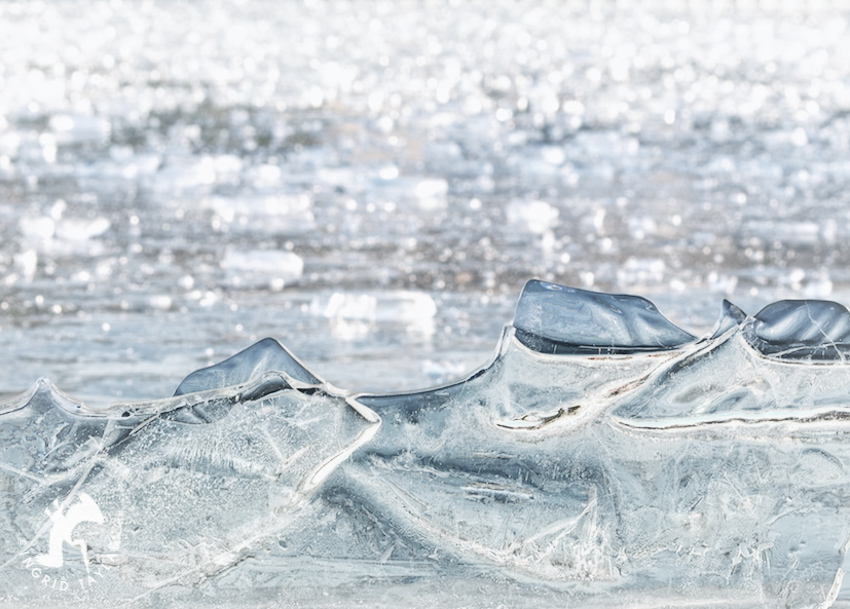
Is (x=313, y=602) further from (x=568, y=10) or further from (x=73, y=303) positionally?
(x=568, y=10)

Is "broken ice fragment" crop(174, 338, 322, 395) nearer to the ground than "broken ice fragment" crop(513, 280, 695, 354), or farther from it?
nearer to the ground

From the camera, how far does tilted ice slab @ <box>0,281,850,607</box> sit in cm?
185

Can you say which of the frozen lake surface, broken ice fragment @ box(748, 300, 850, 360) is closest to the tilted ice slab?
broken ice fragment @ box(748, 300, 850, 360)

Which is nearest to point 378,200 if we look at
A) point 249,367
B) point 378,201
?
point 378,201

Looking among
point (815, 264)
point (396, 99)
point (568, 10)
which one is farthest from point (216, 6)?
point (815, 264)

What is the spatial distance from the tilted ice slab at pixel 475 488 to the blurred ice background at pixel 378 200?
1.73 meters

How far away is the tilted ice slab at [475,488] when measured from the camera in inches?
72.8

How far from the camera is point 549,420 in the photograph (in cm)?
187

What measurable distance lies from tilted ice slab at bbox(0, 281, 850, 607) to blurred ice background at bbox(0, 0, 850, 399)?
1734mm

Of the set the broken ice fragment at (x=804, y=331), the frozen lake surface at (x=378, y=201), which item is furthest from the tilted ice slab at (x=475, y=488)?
the frozen lake surface at (x=378, y=201)

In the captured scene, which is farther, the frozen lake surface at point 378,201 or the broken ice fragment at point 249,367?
the frozen lake surface at point 378,201

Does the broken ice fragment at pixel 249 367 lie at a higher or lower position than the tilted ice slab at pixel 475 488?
higher

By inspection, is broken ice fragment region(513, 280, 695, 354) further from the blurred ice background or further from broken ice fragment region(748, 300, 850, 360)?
the blurred ice background

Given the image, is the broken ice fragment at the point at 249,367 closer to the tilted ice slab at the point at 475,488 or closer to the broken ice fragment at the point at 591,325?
the tilted ice slab at the point at 475,488
